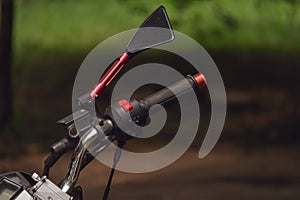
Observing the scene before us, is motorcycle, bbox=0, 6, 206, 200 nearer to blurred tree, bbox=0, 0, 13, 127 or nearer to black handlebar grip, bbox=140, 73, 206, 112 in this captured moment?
black handlebar grip, bbox=140, 73, 206, 112

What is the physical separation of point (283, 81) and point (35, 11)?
1793mm

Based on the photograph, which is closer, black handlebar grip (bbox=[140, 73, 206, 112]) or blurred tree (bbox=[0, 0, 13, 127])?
black handlebar grip (bbox=[140, 73, 206, 112])

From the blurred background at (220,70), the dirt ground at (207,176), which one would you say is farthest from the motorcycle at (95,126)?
the dirt ground at (207,176)

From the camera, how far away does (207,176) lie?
5.15 m

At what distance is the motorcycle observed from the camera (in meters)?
1.92

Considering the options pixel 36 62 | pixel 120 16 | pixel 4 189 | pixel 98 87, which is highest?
pixel 120 16

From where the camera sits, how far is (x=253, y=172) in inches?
204

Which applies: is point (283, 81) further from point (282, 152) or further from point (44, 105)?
point (44, 105)

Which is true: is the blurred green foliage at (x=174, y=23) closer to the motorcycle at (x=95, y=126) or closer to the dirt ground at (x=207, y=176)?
the dirt ground at (x=207, y=176)

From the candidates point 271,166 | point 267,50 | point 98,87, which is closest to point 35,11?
point 267,50

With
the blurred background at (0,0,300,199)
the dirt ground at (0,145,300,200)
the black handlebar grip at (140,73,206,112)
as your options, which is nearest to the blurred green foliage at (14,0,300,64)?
the blurred background at (0,0,300,199)

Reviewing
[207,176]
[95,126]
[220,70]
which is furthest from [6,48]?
[95,126]

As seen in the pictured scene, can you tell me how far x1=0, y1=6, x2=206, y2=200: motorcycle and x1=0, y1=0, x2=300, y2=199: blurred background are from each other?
117 inches

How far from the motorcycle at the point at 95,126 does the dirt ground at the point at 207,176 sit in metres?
3.13
